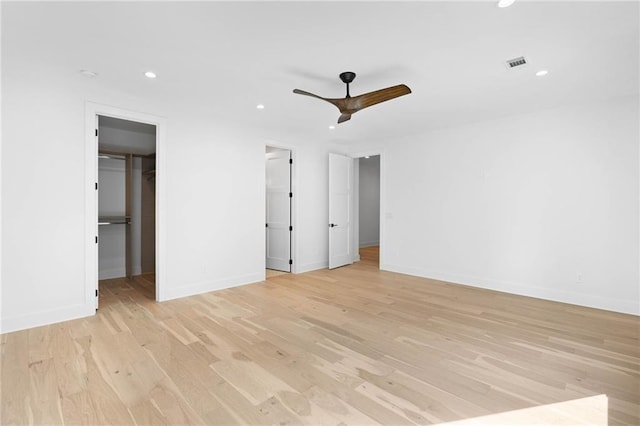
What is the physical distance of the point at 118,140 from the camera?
17.6 ft

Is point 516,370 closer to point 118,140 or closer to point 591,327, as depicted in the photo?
point 591,327

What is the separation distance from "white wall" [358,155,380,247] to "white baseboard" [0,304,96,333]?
733 cm

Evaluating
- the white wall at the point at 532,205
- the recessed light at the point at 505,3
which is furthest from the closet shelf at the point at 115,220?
the recessed light at the point at 505,3

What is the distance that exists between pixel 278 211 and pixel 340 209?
136cm

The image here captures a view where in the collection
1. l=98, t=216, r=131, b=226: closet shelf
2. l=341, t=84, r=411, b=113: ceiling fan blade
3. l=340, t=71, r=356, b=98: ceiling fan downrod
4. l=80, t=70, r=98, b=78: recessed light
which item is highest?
l=80, t=70, r=98, b=78: recessed light

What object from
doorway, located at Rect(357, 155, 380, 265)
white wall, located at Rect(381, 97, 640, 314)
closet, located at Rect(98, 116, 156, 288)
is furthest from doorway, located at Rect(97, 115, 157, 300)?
doorway, located at Rect(357, 155, 380, 265)

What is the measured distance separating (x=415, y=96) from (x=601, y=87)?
209 cm

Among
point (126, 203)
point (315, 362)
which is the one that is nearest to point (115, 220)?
point (126, 203)

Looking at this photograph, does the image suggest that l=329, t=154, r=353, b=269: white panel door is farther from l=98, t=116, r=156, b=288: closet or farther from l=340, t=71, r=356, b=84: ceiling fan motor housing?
l=98, t=116, r=156, b=288: closet

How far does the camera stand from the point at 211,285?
15.1 ft

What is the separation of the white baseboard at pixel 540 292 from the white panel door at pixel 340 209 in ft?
4.72

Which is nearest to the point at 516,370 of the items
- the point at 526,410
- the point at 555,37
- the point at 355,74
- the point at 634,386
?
the point at 526,410

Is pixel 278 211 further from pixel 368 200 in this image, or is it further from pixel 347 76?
pixel 368 200

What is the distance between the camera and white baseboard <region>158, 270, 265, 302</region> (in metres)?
4.18
